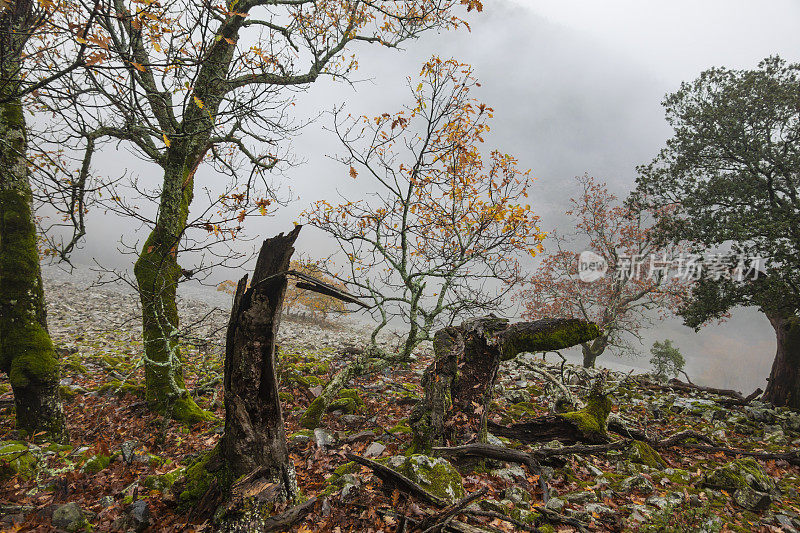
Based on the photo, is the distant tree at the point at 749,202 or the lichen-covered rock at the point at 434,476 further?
the distant tree at the point at 749,202

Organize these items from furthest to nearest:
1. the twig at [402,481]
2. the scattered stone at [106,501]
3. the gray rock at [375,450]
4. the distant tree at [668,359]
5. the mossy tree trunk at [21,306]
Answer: the distant tree at [668,359]
the mossy tree trunk at [21,306]
the gray rock at [375,450]
the scattered stone at [106,501]
the twig at [402,481]

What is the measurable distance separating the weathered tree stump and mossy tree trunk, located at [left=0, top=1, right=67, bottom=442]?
6.53 m

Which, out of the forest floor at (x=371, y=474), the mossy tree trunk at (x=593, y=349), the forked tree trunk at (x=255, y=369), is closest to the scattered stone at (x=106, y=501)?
the forest floor at (x=371, y=474)

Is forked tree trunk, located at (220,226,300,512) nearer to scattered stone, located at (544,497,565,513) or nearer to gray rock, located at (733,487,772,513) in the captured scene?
scattered stone, located at (544,497,565,513)

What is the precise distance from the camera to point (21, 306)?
6.12 meters

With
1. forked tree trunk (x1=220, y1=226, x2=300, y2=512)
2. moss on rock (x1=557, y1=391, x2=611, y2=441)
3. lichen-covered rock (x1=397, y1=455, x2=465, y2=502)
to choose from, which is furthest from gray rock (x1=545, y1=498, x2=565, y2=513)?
forked tree trunk (x1=220, y1=226, x2=300, y2=512)

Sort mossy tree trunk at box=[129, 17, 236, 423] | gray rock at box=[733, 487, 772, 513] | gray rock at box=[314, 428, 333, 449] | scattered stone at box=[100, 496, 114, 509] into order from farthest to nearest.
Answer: mossy tree trunk at box=[129, 17, 236, 423] < gray rock at box=[314, 428, 333, 449] < gray rock at box=[733, 487, 772, 513] < scattered stone at box=[100, 496, 114, 509]

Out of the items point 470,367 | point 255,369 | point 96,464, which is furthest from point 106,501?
point 470,367

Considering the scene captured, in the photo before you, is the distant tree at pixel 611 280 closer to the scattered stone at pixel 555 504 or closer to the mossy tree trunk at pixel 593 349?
the mossy tree trunk at pixel 593 349

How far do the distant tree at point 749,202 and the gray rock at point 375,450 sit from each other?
11.5 meters

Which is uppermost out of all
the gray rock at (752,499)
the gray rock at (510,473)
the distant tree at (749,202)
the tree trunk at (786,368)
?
the distant tree at (749,202)

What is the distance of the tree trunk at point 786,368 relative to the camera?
37.8ft

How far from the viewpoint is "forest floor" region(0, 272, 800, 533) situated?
386 centimetres

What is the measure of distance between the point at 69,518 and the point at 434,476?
3.91 metres
